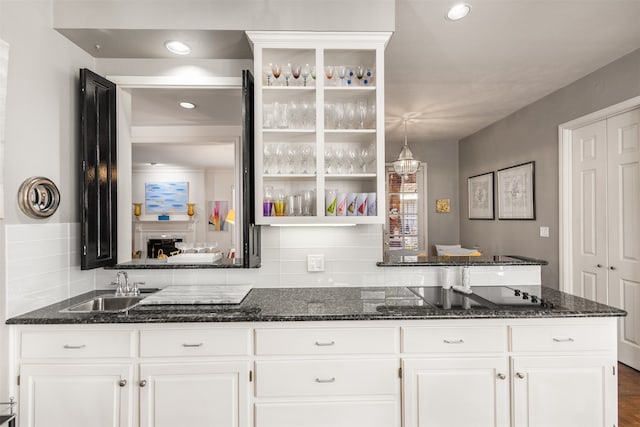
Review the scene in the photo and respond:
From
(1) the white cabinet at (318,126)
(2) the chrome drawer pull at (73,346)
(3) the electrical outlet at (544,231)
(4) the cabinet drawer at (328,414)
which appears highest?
(1) the white cabinet at (318,126)

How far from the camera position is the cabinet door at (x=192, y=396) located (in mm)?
1647

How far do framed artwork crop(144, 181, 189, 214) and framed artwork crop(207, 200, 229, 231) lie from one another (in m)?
0.58

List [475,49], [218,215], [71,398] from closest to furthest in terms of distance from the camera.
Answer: [71,398]
[475,49]
[218,215]

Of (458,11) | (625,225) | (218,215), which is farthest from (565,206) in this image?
(218,215)

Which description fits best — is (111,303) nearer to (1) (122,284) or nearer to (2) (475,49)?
(1) (122,284)

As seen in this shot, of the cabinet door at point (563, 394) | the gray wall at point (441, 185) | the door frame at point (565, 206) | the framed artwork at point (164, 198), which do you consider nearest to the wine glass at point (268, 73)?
the cabinet door at point (563, 394)

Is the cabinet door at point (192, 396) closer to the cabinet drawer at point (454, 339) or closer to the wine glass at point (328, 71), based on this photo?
the cabinet drawer at point (454, 339)

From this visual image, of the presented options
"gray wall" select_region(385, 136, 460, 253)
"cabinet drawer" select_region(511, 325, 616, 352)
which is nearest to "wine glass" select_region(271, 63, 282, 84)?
"cabinet drawer" select_region(511, 325, 616, 352)

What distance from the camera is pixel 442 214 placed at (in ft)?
20.6

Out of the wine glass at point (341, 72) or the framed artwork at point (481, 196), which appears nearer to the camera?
the wine glass at point (341, 72)

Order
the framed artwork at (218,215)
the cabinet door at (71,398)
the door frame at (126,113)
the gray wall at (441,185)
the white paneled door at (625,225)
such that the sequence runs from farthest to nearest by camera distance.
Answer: the gray wall at (441,185), the framed artwork at (218,215), the white paneled door at (625,225), the door frame at (126,113), the cabinet door at (71,398)

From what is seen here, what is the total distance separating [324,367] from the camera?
168cm

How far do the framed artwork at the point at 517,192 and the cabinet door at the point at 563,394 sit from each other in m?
2.85

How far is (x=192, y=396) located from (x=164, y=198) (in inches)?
166
